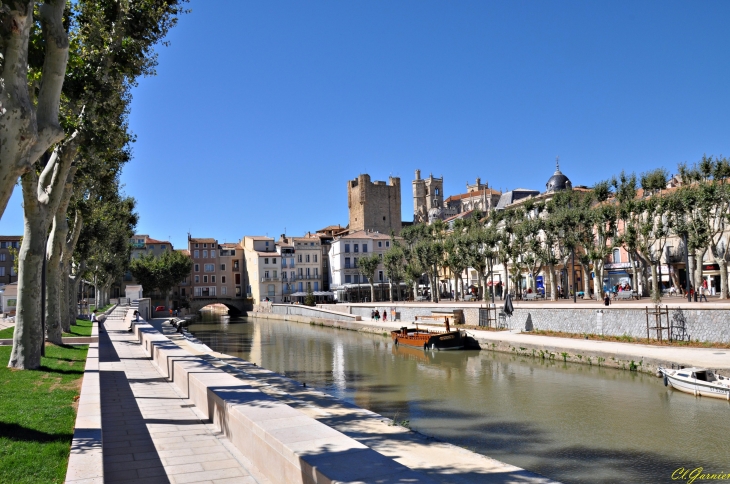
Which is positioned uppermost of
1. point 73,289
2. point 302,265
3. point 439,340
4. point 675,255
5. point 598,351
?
point 302,265

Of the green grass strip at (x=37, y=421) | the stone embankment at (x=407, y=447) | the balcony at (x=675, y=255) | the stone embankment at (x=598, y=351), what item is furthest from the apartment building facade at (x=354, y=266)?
the green grass strip at (x=37, y=421)

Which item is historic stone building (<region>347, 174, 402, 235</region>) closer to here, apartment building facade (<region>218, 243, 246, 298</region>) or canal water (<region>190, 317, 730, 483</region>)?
apartment building facade (<region>218, 243, 246, 298</region>)

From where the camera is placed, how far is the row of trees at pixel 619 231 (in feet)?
115

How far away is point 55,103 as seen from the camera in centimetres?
874

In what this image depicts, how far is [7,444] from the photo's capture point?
25.4ft

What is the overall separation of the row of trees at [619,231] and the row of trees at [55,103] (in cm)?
2897

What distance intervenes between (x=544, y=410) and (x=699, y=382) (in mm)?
5334

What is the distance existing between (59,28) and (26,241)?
8219mm

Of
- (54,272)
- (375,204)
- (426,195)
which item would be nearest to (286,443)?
(54,272)

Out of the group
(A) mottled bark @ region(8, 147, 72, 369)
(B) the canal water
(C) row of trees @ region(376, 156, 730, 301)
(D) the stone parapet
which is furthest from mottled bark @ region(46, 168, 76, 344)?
(C) row of trees @ region(376, 156, 730, 301)

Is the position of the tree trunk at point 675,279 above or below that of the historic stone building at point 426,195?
below

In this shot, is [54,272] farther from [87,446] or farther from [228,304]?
[228,304]

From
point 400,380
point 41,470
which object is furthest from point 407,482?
point 400,380

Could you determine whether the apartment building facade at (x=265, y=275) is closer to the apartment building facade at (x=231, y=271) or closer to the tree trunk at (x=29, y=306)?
the apartment building facade at (x=231, y=271)
